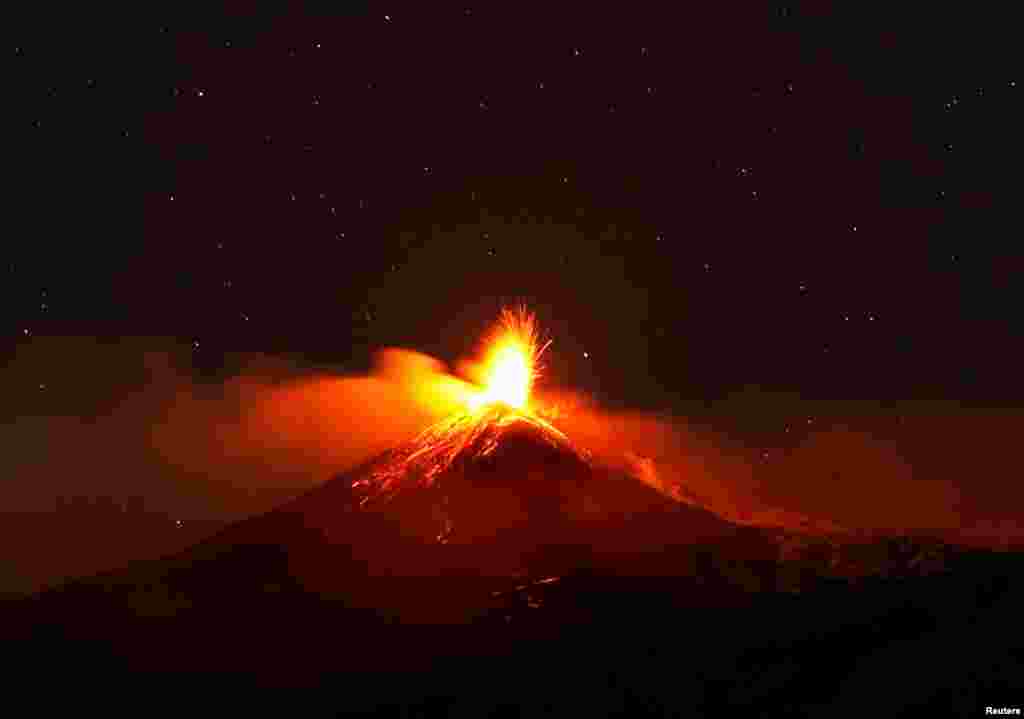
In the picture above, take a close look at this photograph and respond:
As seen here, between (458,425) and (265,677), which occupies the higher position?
(458,425)

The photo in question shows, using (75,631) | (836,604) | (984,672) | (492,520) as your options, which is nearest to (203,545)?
(75,631)

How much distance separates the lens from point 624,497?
202ft

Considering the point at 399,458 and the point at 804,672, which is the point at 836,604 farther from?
the point at 399,458

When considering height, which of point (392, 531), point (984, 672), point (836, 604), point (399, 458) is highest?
point (399, 458)

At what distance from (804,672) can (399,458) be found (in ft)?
116

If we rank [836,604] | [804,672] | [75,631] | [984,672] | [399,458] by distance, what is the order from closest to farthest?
[984,672] < [804,672] < [836,604] < [75,631] < [399,458]

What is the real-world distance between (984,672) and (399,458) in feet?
134

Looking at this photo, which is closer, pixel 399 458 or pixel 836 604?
pixel 836 604

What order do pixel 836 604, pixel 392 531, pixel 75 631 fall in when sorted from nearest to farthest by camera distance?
pixel 836 604, pixel 75 631, pixel 392 531

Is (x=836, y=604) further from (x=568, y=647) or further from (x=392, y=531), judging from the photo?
(x=392, y=531)

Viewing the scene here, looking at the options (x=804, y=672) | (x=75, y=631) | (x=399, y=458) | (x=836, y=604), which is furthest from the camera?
(x=399, y=458)

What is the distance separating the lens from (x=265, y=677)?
45.1 m

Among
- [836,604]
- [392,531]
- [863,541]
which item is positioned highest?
[392,531]

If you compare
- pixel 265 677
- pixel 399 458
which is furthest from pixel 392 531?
pixel 265 677
